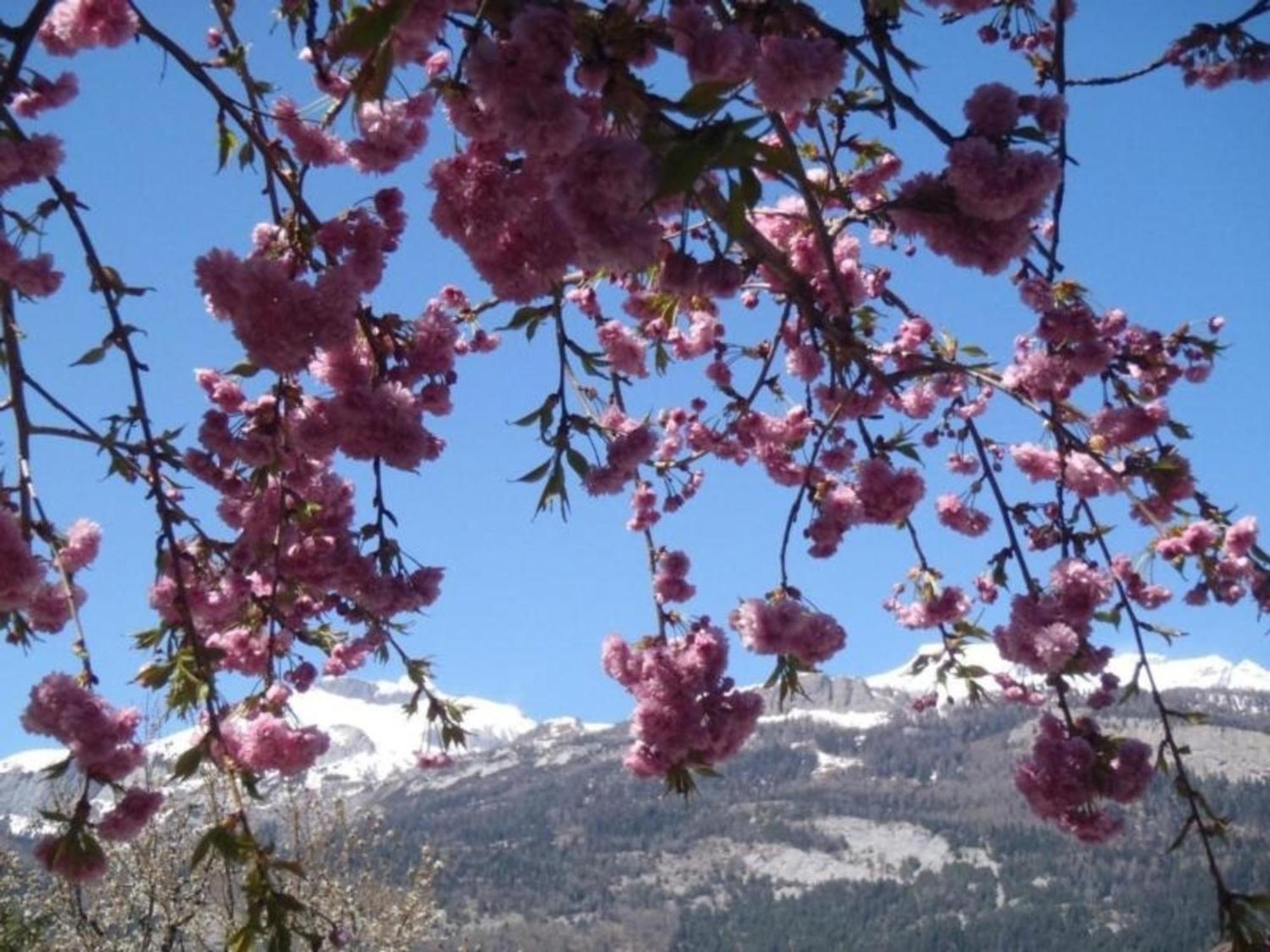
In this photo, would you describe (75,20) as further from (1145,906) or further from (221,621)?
(1145,906)

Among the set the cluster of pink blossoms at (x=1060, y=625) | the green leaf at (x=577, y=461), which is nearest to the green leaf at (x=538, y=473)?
the green leaf at (x=577, y=461)

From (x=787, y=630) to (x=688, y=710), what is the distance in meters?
0.46

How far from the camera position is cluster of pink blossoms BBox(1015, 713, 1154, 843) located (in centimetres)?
316

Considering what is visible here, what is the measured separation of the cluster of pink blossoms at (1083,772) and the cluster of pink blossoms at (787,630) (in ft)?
2.27

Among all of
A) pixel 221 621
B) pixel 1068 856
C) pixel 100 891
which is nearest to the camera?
pixel 221 621

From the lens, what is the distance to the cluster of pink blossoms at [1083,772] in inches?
125

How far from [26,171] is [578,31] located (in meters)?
1.95

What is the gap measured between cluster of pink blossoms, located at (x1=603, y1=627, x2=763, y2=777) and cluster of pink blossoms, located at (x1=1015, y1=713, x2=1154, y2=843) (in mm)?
891

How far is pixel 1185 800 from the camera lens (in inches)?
120

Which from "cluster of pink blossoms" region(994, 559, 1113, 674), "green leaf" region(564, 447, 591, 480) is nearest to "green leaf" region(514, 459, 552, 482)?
"green leaf" region(564, 447, 591, 480)

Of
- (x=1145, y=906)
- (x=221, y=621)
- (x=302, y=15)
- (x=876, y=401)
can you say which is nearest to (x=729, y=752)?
(x=876, y=401)

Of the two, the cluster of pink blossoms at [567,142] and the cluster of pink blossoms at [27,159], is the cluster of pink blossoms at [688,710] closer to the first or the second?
the cluster of pink blossoms at [567,142]

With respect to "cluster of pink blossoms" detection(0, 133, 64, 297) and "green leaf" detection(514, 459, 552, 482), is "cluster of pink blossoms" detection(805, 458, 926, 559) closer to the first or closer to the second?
"green leaf" detection(514, 459, 552, 482)

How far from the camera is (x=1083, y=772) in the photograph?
10.5 ft
